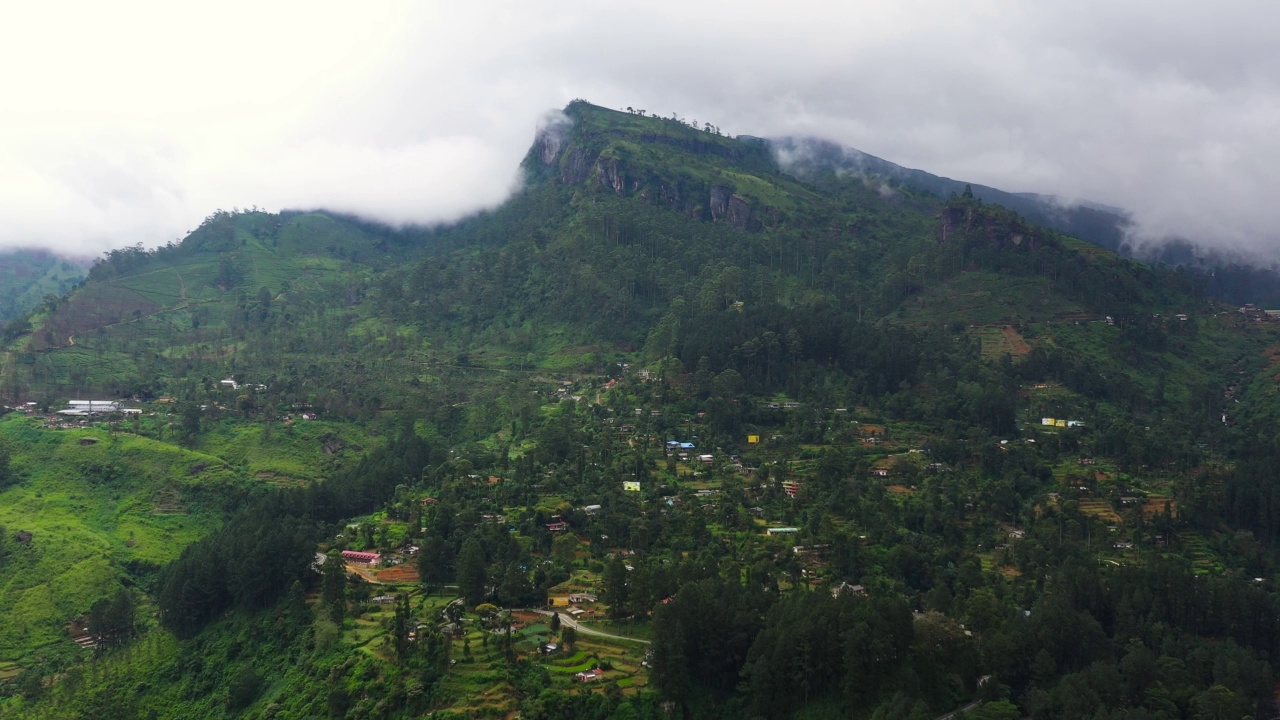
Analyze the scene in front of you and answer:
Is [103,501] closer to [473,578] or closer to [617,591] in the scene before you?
[473,578]

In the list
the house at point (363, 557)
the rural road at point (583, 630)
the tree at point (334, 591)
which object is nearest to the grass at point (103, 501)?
the house at point (363, 557)

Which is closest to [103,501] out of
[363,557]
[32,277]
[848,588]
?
[363,557]

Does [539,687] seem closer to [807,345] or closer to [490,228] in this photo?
[807,345]

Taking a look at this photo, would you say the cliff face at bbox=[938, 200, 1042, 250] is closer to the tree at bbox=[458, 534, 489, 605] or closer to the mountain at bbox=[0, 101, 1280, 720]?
the mountain at bbox=[0, 101, 1280, 720]

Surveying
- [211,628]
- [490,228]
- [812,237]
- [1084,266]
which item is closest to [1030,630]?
[211,628]

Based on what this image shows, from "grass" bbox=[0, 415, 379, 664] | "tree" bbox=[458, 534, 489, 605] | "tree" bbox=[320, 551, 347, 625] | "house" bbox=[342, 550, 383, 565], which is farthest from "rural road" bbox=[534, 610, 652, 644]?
"grass" bbox=[0, 415, 379, 664]

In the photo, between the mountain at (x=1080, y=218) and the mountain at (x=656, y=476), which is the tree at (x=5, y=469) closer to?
the mountain at (x=656, y=476)
